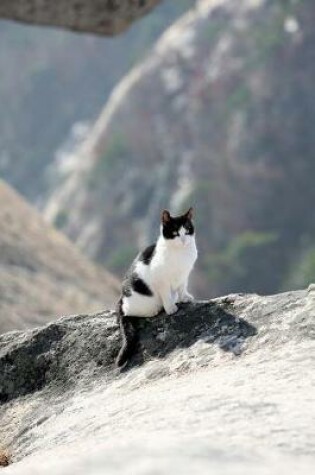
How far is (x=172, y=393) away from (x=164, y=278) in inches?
72.1

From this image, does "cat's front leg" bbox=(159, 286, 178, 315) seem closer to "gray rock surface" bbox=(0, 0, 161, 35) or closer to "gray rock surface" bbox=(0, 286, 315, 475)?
"gray rock surface" bbox=(0, 286, 315, 475)

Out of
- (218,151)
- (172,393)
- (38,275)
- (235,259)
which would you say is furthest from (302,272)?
(172,393)

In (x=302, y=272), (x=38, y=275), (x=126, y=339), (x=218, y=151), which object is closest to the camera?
(x=126, y=339)

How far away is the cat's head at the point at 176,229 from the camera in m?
8.73

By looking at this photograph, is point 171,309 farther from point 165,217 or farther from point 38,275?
point 38,275

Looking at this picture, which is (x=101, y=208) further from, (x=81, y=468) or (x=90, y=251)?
(x=81, y=468)

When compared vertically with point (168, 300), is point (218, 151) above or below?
above

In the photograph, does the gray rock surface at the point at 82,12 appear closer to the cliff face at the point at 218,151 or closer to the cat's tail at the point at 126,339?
the cat's tail at the point at 126,339

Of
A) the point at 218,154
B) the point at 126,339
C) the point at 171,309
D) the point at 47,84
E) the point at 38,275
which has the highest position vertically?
the point at 47,84

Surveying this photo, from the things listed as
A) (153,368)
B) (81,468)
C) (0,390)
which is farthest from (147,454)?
(0,390)

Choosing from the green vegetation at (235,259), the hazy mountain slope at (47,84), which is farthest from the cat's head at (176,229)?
the hazy mountain slope at (47,84)

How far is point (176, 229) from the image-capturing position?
8.77m

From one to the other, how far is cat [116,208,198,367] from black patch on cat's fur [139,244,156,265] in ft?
0.10

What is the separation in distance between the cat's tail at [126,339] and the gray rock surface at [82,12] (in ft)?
43.2
